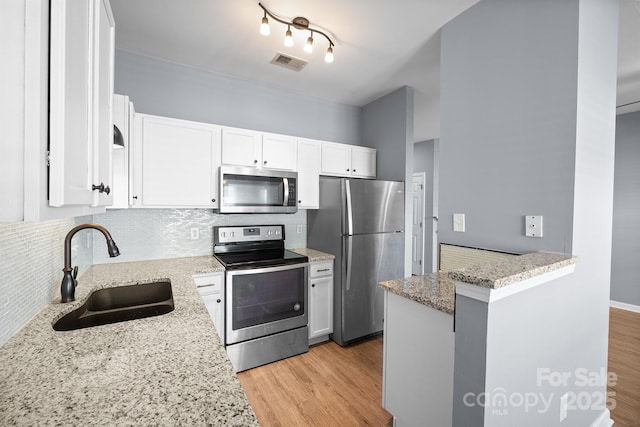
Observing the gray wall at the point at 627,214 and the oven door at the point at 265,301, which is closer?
the oven door at the point at 265,301

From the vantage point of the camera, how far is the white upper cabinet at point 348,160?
122 inches

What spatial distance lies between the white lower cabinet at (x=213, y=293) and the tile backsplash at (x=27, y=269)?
2.88 feet

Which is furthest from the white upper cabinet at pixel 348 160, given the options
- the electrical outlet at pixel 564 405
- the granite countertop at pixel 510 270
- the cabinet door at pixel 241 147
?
the electrical outlet at pixel 564 405

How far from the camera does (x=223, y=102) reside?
2879mm

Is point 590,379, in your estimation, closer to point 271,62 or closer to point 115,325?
point 115,325

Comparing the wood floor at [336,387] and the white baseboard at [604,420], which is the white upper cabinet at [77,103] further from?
the white baseboard at [604,420]

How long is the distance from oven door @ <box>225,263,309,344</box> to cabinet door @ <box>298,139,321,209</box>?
71cm

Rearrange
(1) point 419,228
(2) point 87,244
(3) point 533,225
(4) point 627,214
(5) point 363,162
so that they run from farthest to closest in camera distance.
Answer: (1) point 419,228 < (4) point 627,214 < (5) point 363,162 < (2) point 87,244 < (3) point 533,225

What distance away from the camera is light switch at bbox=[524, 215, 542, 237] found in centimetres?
153

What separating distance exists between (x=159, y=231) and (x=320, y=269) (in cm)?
155

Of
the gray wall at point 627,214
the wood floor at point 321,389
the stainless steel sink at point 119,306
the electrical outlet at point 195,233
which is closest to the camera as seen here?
the stainless steel sink at point 119,306

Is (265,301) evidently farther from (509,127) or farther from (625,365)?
(625,365)

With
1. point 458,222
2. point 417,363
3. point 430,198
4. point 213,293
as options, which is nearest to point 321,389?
point 417,363

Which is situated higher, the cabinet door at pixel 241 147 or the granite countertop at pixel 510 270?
the cabinet door at pixel 241 147
